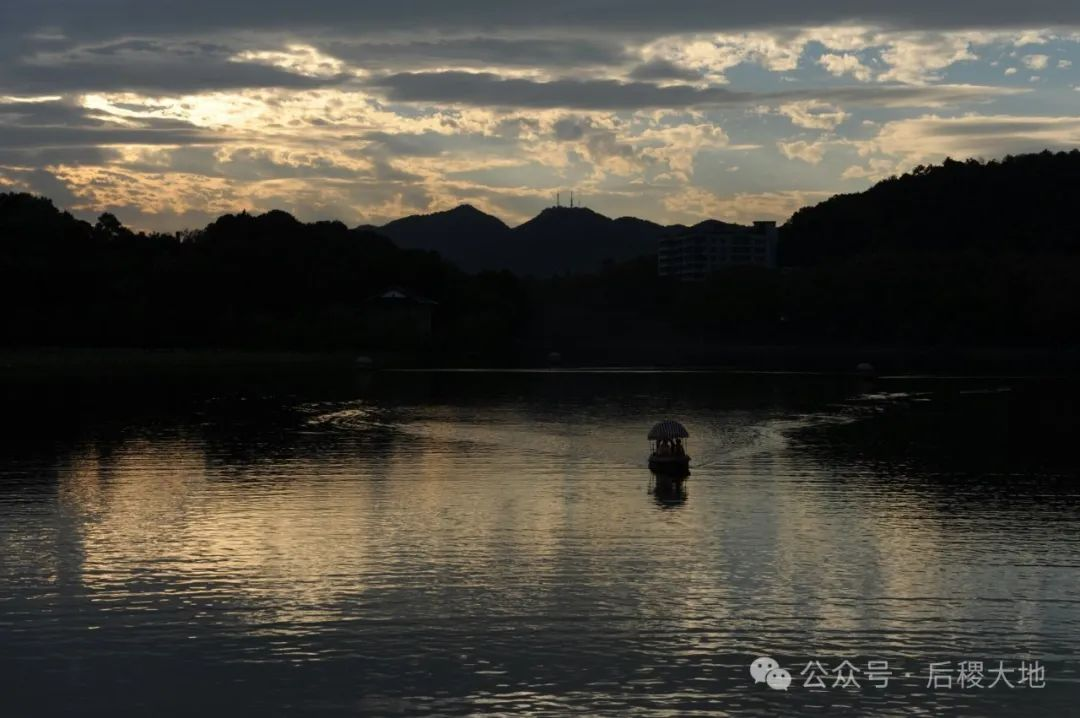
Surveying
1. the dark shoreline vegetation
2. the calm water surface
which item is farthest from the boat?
the dark shoreline vegetation

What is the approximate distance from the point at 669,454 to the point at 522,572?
18140mm

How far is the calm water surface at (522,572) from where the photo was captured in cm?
2105

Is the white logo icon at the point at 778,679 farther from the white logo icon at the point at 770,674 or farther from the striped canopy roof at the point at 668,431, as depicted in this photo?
the striped canopy roof at the point at 668,431

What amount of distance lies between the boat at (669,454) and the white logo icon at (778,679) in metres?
24.3

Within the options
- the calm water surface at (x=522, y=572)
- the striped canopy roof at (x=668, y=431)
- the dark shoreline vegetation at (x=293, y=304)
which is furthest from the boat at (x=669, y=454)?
the dark shoreline vegetation at (x=293, y=304)

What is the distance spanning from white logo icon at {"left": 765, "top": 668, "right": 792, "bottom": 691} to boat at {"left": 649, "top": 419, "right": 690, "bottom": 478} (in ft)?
79.7

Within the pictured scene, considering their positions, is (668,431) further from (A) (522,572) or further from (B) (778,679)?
(B) (778,679)

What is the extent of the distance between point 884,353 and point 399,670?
17736 centimetres

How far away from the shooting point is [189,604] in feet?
85.8

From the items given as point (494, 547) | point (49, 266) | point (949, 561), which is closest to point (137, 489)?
point (494, 547)

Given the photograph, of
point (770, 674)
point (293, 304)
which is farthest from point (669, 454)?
point (293, 304)

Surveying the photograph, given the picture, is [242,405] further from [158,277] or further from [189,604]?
[158,277]

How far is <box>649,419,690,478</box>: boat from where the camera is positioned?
46.2 meters

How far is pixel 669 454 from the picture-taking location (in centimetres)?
4672
